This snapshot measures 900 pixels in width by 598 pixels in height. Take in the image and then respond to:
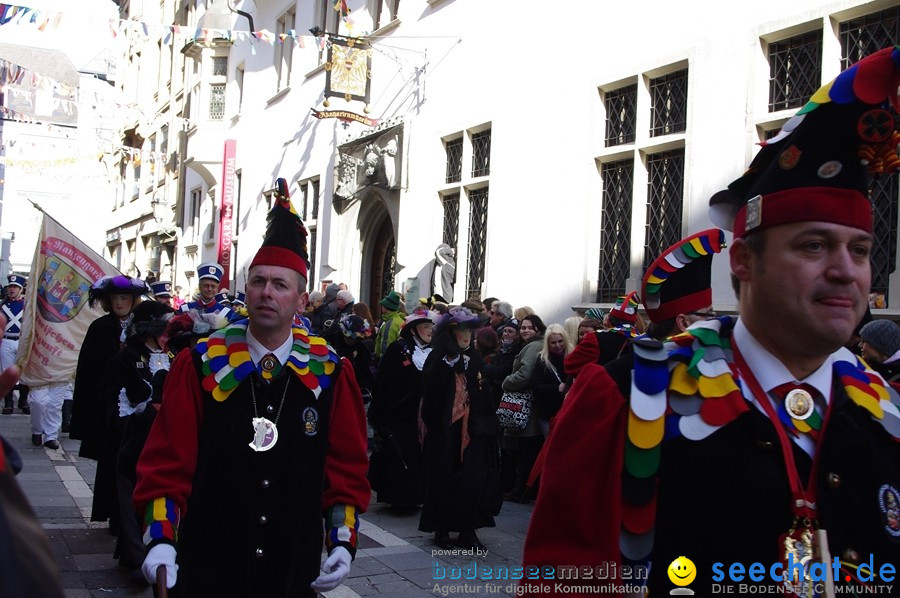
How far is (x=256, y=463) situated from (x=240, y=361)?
1.33 feet

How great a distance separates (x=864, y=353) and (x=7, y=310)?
13352 millimetres

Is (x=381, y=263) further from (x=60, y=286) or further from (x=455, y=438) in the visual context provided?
(x=455, y=438)

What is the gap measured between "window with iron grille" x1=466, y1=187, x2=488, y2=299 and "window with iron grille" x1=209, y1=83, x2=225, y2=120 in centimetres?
1766

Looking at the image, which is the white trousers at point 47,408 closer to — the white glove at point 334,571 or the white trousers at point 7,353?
the white trousers at point 7,353

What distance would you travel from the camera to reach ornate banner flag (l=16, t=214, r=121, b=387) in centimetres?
1138

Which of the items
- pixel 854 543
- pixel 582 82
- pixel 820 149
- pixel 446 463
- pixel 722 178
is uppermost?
pixel 582 82

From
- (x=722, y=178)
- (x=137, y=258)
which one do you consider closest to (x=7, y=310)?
(x=722, y=178)

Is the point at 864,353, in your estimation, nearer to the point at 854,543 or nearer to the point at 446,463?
the point at 446,463

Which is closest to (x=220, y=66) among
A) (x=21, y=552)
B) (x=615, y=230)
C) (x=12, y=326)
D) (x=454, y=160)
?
(x=454, y=160)

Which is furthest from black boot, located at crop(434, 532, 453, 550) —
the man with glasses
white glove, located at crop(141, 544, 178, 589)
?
white glove, located at crop(141, 544, 178, 589)

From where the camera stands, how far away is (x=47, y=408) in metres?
12.4

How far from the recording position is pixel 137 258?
42.7m

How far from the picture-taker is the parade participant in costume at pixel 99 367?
7641mm

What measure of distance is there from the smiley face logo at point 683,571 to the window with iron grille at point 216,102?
31.7m
